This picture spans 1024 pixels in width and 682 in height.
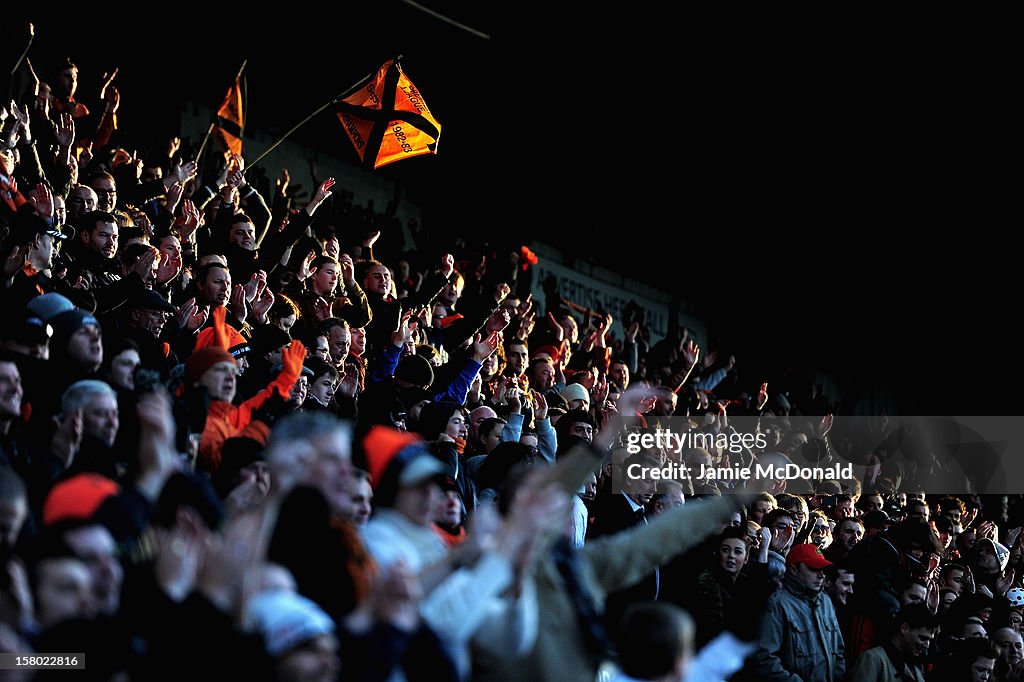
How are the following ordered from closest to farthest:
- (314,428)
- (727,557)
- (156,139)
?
1. (314,428)
2. (727,557)
3. (156,139)

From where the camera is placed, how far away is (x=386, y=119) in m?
11.8

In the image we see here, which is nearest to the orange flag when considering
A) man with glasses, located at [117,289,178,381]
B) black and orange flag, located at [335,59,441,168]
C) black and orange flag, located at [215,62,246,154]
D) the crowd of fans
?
black and orange flag, located at [215,62,246,154]

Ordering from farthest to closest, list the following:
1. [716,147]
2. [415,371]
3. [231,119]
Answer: [716,147] < [231,119] < [415,371]

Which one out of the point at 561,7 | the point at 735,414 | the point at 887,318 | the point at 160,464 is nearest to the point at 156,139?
the point at 561,7

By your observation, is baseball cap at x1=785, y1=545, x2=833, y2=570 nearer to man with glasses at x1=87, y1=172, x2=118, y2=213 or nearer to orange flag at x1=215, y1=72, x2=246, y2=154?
man with glasses at x1=87, y1=172, x2=118, y2=213

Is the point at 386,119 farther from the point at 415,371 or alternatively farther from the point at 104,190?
the point at 415,371

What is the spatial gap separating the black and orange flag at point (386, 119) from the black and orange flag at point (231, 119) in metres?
0.92

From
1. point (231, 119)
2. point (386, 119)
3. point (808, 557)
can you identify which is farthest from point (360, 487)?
point (231, 119)

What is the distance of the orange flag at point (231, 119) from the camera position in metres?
12.1

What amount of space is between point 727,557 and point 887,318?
16375 millimetres

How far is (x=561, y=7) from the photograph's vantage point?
590 inches

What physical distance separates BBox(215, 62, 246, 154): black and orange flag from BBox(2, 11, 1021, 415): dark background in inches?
22.7

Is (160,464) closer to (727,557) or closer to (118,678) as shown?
(118,678)

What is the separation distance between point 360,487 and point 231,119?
314 inches
